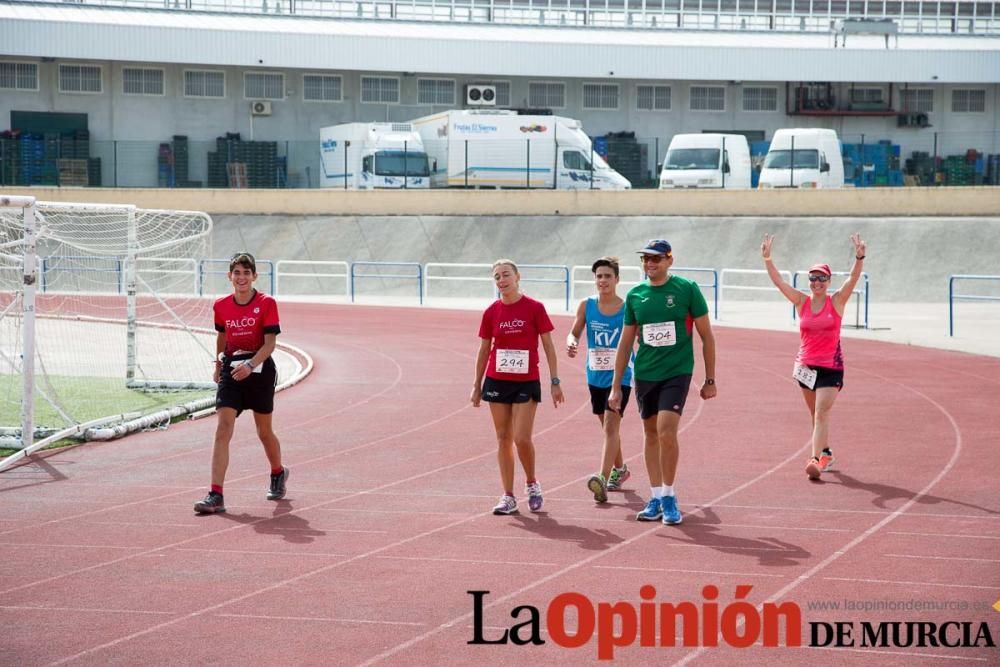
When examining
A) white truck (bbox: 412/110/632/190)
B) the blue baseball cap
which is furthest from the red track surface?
white truck (bbox: 412/110/632/190)

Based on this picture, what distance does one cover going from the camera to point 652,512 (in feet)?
31.0

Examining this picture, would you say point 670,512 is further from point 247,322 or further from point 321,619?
point 247,322

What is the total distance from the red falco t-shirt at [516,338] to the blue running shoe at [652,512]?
129 cm

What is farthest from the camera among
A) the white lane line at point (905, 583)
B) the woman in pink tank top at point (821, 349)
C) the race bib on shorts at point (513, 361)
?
the woman in pink tank top at point (821, 349)

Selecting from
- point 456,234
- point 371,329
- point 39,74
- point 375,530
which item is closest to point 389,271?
point 456,234

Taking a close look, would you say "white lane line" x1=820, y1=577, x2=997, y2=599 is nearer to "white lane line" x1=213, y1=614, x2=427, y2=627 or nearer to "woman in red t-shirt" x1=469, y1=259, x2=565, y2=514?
"white lane line" x1=213, y1=614, x2=427, y2=627

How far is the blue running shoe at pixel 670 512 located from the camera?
9281 millimetres

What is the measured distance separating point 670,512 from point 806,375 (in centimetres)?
295

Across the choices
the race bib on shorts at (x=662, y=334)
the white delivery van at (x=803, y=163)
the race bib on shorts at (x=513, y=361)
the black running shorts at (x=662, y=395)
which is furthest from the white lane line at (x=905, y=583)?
the white delivery van at (x=803, y=163)

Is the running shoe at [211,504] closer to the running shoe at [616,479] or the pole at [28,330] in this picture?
the running shoe at [616,479]

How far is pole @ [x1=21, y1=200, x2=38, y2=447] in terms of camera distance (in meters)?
12.7

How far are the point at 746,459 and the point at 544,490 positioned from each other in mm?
2479

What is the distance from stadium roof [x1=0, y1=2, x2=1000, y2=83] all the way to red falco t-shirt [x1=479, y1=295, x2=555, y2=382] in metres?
41.9

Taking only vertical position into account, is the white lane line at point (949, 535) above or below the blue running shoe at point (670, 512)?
below
